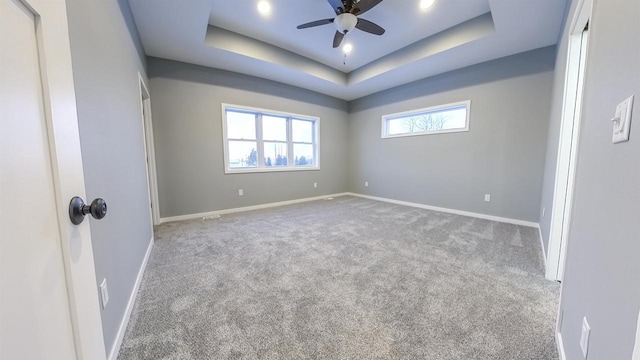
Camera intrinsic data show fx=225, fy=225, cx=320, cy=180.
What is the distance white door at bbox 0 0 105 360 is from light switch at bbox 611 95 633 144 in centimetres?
148

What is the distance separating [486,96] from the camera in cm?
357

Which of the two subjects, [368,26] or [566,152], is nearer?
[566,152]

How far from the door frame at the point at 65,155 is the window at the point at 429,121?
454 cm

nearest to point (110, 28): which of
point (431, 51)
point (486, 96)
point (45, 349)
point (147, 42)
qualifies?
point (147, 42)

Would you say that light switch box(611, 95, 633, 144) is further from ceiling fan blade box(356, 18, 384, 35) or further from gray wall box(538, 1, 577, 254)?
ceiling fan blade box(356, 18, 384, 35)

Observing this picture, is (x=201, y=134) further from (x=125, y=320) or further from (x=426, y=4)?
(x=426, y=4)

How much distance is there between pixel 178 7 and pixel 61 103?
2.44 m

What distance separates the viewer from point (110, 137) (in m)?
1.45

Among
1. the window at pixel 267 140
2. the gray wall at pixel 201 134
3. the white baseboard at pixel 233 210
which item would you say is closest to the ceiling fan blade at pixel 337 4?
the gray wall at pixel 201 134

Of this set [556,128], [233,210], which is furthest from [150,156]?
[556,128]

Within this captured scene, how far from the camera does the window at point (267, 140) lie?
13.8ft

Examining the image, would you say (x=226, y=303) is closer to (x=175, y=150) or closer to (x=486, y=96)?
(x=175, y=150)

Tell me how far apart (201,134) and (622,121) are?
4.31 meters

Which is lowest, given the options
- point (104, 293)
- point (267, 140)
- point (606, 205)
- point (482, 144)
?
point (104, 293)
